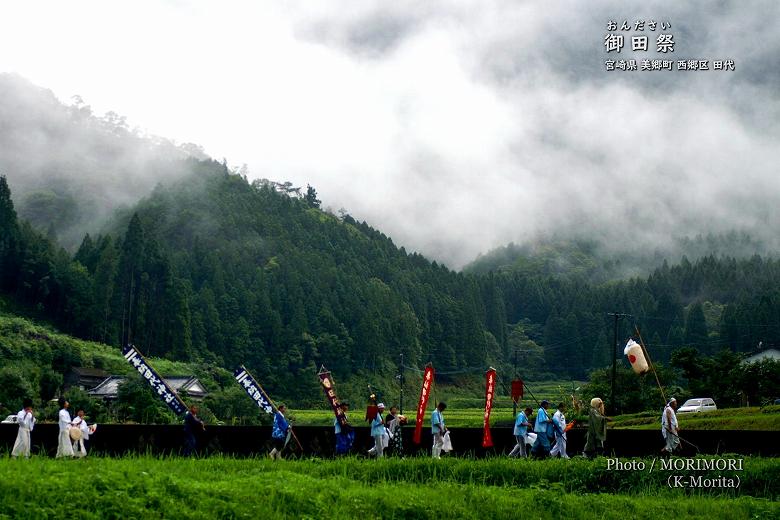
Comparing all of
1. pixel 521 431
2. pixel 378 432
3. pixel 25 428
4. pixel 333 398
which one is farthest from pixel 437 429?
pixel 25 428

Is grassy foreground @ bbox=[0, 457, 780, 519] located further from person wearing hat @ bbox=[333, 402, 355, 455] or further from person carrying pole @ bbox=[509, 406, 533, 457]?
person wearing hat @ bbox=[333, 402, 355, 455]

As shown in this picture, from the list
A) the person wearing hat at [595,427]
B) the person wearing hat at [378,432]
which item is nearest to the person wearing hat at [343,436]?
the person wearing hat at [378,432]

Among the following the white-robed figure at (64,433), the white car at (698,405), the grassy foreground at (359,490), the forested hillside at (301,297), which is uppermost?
the forested hillside at (301,297)

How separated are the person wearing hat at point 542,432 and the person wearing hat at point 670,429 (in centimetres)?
297

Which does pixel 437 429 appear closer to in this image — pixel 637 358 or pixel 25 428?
pixel 637 358

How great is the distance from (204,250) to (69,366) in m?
52.2

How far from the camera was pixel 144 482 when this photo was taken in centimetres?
1447

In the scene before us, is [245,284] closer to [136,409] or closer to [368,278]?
[368,278]

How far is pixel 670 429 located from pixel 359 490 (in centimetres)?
1043

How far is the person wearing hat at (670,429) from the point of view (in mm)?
23359

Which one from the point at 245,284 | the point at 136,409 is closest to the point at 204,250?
the point at 245,284

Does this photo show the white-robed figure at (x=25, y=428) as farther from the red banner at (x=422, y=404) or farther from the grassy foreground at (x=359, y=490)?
the red banner at (x=422, y=404)

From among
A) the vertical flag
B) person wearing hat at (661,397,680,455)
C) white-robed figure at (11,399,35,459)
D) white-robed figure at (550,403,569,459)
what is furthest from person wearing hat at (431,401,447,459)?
white-robed figure at (11,399,35,459)

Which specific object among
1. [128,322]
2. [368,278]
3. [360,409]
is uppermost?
[368,278]
